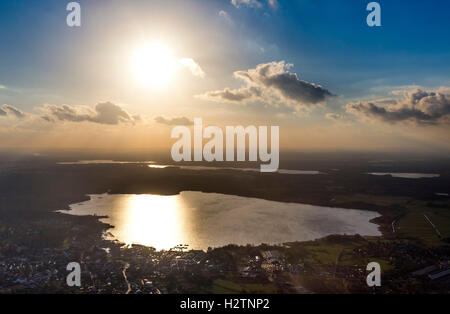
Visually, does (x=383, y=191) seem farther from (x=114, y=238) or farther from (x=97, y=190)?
(x=97, y=190)

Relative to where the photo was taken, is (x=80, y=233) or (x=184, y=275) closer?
(x=184, y=275)

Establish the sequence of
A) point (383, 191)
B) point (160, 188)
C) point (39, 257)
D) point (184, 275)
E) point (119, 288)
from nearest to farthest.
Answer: point (119, 288)
point (184, 275)
point (39, 257)
point (383, 191)
point (160, 188)

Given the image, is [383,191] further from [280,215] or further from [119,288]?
[119,288]
